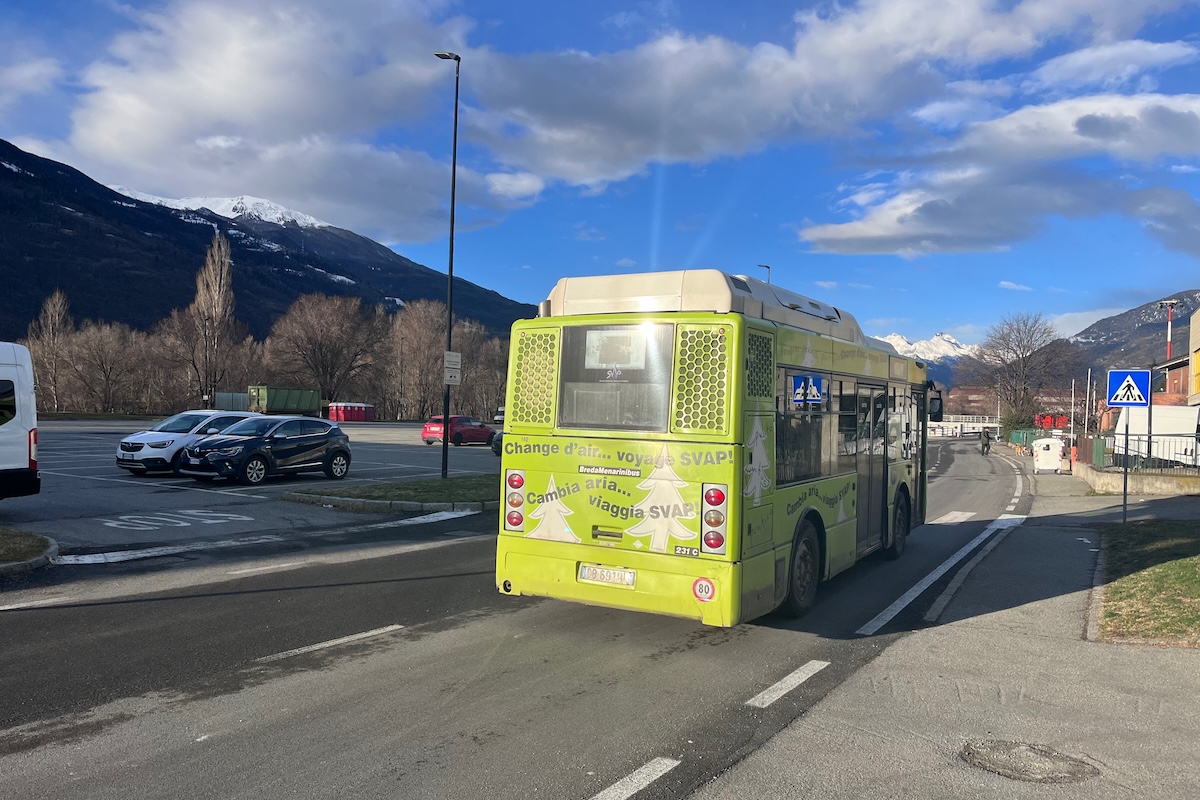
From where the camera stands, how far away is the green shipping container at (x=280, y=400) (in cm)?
7012

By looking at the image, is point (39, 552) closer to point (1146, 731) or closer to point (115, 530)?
point (115, 530)

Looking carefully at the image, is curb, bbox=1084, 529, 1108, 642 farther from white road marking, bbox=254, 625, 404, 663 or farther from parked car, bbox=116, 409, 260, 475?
parked car, bbox=116, 409, 260, 475

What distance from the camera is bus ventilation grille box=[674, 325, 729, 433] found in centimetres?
641

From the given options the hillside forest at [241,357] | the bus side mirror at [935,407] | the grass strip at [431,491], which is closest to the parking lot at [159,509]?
the grass strip at [431,491]

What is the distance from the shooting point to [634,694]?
219 inches

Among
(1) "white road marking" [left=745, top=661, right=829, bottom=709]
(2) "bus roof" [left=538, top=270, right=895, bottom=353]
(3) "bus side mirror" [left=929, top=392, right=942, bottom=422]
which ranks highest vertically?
(2) "bus roof" [left=538, top=270, right=895, bottom=353]

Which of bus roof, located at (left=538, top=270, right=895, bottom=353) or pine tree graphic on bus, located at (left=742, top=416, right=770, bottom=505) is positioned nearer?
pine tree graphic on bus, located at (left=742, top=416, right=770, bottom=505)

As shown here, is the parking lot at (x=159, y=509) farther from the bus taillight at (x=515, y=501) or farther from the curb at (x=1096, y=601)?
the curb at (x=1096, y=601)

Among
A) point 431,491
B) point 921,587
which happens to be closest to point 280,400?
point 431,491

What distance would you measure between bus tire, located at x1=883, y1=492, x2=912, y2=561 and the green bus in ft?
10.8

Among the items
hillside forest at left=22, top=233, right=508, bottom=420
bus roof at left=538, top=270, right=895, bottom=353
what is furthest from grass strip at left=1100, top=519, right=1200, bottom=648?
hillside forest at left=22, top=233, right=508, bottom=420

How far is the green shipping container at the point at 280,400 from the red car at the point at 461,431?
30926mm

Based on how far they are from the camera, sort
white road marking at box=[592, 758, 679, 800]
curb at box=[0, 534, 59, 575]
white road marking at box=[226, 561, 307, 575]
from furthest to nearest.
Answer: white road marking at box=[226, 561, 307, 575], curb at box=[0, 534, 59, 575], white road marking at box=[592, 758, 679, 800]

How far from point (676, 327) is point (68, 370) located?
257ft
